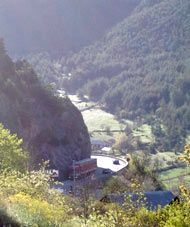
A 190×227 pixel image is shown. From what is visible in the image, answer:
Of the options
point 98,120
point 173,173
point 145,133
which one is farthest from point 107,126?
point 173,173

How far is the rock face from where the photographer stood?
46.2m

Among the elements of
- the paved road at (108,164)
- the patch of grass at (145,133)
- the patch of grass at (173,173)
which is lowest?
the paved road at (108,164)

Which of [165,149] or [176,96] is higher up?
[176,96]

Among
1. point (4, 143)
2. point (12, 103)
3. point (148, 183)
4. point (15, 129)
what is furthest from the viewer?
point (12, 103)

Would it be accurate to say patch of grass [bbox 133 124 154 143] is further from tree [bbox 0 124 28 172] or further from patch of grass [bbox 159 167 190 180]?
tree [bbox 0 124 28 172]

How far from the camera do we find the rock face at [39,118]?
46.2 metres

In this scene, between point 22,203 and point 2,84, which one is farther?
point 2,84

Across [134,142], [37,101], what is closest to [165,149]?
[134,142]

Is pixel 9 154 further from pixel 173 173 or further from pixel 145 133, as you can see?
pixel 145 133

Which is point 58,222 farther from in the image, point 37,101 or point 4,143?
point 37,101

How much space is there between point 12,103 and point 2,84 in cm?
329

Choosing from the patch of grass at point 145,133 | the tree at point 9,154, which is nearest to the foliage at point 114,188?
the tree at point 9,154

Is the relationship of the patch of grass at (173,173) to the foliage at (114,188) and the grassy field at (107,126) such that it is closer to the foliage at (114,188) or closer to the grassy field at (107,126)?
the grassy field at (107,126)

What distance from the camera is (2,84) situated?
49594 mm
